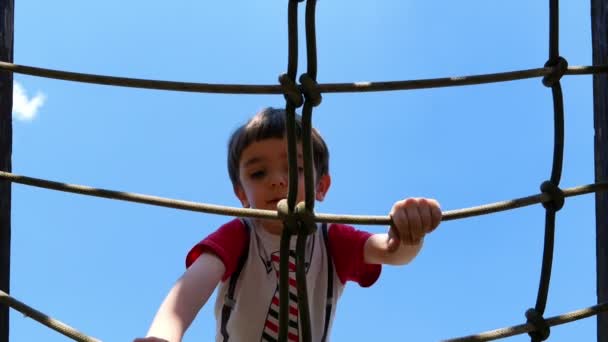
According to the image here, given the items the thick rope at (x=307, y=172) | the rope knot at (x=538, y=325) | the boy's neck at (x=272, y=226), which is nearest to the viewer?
the thick rope at (x=307, y=172)

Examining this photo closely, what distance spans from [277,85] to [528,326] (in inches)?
20.2

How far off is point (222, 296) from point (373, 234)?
0.29 meters

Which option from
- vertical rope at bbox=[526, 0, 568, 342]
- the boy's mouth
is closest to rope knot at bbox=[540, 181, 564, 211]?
A: vertical rope at bbox=[526, 0, 568, 342]

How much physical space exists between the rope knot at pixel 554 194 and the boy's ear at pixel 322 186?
21.7 inches

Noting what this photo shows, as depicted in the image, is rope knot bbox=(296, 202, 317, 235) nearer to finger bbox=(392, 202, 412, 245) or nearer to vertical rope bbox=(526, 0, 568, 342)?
finger bbox=(392, 202, 412, 245)

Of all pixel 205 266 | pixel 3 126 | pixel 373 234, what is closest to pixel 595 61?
pixel 373 234

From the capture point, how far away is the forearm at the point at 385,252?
159cm

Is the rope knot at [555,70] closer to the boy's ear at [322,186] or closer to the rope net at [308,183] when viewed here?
the rope net at [308,183]

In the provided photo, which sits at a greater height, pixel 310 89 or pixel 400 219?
pixel 310 89

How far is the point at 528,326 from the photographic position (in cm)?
147

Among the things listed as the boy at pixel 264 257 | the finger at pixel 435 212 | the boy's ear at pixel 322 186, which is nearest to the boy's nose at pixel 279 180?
the boy at pixel 264 257

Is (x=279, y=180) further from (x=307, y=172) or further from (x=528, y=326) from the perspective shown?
(x=528, y=326)

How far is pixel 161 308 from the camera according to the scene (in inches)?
57.9

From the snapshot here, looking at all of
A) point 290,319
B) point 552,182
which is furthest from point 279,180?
point 552,182
